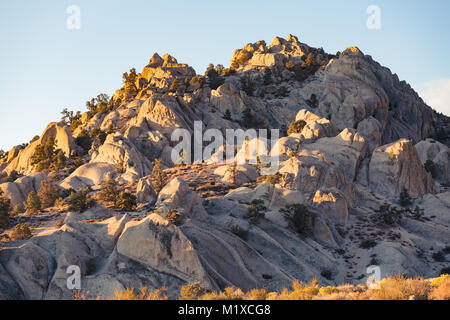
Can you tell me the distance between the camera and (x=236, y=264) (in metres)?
32.6

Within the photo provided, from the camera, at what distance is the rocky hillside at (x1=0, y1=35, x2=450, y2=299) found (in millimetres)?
28031

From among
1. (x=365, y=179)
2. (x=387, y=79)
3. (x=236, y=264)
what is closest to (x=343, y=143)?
(x=365, y=179)

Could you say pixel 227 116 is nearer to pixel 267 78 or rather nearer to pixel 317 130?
pixel 317 130

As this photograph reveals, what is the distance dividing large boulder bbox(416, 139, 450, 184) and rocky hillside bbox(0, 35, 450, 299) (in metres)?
0.40

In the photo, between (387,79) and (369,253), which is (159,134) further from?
(387,79)

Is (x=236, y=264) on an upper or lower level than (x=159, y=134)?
lower

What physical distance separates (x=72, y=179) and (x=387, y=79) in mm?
96977

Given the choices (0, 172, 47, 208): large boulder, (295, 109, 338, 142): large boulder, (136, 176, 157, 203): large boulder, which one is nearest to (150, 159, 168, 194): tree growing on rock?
(136, 176, 157, 203): large boulder

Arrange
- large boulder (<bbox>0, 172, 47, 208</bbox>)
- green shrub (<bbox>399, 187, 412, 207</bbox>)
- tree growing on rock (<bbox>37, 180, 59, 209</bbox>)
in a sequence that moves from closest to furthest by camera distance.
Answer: tree growing on rock (<bbox>37, 180, 59, 209</bbox>) → large boulder (<bbox>0, 172, 47, 208</bbox>) → green shrub (<bbox>399, 187, 412, 207</bbox>)

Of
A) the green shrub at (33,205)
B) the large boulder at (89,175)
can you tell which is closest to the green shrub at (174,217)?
the green shrub at (33,205)

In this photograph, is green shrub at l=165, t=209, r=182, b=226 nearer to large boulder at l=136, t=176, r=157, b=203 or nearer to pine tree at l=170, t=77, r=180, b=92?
large boulder at l=136, t=176, r=157, b=203

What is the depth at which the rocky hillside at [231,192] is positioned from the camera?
28031mm
